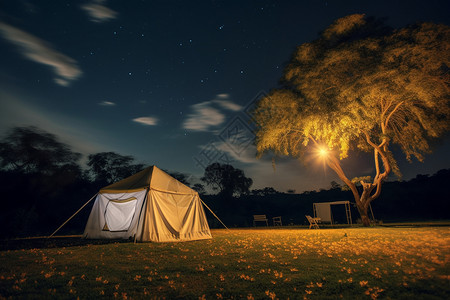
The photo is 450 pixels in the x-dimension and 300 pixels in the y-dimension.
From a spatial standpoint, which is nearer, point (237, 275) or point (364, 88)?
point (237, 275)

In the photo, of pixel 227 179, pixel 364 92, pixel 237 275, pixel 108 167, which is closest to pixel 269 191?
pixel 227 179

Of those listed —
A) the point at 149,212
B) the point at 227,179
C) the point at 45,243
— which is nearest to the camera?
the point at 45,243

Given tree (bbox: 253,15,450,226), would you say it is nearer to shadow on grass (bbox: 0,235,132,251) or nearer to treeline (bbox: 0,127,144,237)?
shadow on grass (bbox: 0,235,132,251)

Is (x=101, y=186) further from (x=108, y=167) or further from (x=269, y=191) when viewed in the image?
(x=269, y=191)

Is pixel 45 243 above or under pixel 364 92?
under

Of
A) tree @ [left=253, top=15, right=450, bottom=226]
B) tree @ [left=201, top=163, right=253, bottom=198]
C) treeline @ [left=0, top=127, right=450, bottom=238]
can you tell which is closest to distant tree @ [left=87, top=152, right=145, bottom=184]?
treeline @ [left=0, top=127, right=450, bottom=238]

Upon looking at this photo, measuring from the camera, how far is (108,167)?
43938mm

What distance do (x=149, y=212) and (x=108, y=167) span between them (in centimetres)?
3780

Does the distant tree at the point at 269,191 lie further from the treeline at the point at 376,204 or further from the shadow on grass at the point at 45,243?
the shadow on grass at the point at 45,243

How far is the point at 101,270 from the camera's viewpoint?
16.3 feet

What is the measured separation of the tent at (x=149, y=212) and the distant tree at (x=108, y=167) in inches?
1345

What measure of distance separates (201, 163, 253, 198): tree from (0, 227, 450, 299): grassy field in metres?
47.4

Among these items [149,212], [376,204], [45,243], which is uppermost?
[376,204]

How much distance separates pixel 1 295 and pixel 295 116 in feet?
48.5
